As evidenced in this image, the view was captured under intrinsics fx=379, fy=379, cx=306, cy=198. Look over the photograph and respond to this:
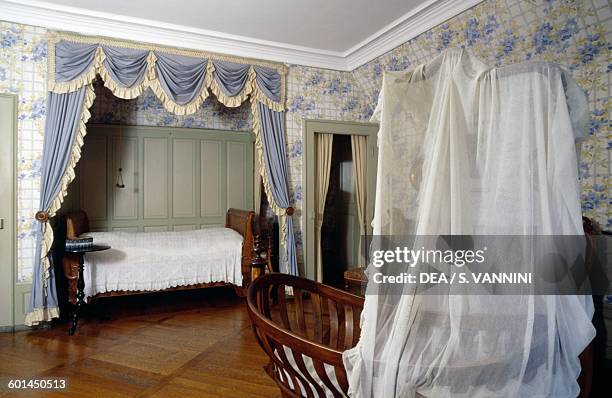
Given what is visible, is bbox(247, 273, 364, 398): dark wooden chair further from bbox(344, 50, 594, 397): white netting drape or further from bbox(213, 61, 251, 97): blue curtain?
bbox(213, 61, 251, 97): blue curtain

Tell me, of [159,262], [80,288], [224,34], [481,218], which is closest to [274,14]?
[224,34]

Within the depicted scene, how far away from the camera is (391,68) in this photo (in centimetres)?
420

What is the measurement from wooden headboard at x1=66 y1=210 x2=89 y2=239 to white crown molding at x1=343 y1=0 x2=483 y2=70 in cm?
352

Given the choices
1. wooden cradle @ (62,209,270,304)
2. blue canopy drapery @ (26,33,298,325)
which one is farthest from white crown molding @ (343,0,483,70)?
wooden cradle @ (62,209,270,304)

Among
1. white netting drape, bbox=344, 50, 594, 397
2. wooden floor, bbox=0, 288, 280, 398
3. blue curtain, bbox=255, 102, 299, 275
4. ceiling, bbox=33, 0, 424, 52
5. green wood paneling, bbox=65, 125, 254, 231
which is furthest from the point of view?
green wood paneling, bbox=65, 125, 254, 231

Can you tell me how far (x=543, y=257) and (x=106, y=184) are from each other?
513 cm

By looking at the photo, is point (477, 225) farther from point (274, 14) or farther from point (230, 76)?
point (230, 76)

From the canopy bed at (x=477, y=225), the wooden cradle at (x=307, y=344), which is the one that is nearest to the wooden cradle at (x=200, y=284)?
the wooden cradle at (x=307, y=344)

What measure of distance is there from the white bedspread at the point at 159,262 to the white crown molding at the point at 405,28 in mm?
2556

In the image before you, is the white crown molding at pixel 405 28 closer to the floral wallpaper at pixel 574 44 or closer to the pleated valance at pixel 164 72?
the floral wallpaper at pixel 574 44

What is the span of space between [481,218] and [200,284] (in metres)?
3.34

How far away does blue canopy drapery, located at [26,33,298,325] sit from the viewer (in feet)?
11.2

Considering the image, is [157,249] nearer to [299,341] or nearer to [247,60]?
[247,60]

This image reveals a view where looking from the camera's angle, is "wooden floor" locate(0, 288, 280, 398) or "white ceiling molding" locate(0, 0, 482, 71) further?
"white ceiling molding" locate(0, 0, 482, 71)
